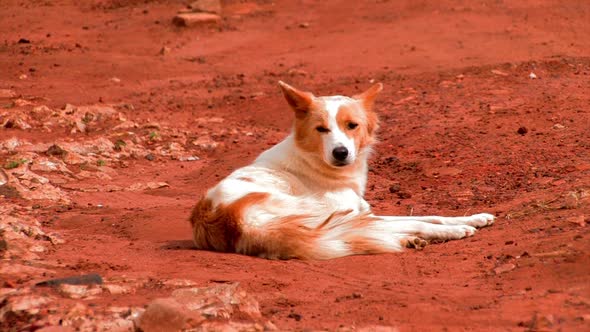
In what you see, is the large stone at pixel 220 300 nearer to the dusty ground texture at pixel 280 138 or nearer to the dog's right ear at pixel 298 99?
the dusty ground texture at pixel 280 138

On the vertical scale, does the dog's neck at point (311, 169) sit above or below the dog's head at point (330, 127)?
below

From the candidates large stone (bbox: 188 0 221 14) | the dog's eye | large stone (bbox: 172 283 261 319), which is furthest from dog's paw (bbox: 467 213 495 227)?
large stone (bbox: 188 0 221 14)

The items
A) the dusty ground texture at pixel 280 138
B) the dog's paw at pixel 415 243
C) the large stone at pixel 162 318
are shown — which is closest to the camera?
the large stone at pixel 162 318

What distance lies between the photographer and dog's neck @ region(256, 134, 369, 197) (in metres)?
7.58

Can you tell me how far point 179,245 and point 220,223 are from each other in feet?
1.99

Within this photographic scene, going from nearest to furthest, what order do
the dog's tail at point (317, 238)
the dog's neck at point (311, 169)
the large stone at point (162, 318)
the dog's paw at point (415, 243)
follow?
the large stone at point (162, 318)
the dog's tail at point (317, 238)
the dog's paw at point (415, 243)
the dog's neck at point (311, 169)

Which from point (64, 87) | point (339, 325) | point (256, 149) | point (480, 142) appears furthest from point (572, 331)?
point (64, 87)

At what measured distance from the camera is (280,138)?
1157 cm

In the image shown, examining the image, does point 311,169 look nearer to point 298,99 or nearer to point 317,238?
point 298,99

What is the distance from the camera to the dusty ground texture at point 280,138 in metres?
5.50

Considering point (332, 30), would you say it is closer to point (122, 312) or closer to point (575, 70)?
point (575, 70)

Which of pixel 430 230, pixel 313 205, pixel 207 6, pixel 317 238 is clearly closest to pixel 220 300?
pixel 317 238

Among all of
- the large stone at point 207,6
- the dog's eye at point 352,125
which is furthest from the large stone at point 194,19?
the dog's eye at point 352,125

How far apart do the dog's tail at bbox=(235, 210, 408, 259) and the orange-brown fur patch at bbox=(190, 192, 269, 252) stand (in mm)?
86
